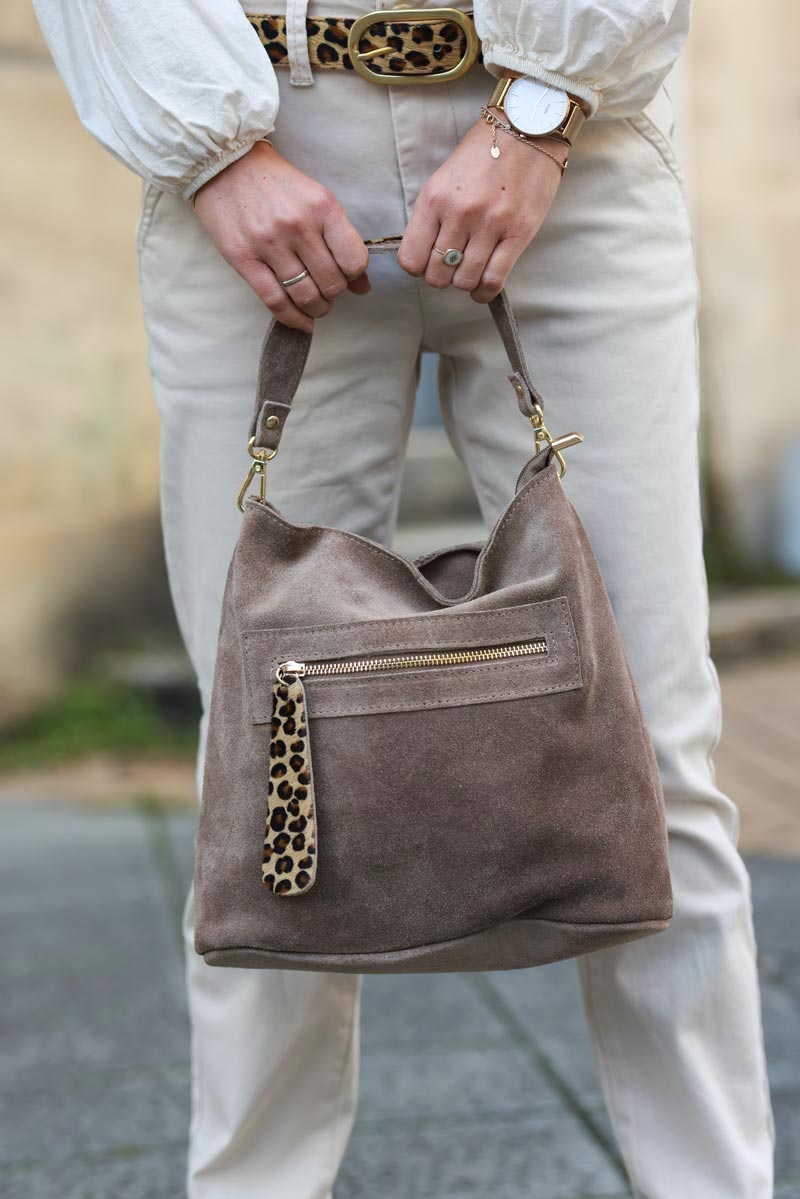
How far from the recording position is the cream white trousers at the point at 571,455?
121cm

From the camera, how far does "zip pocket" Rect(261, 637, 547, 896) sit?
1078 millimetres

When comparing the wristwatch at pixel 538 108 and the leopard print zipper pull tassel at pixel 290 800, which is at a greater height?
the wristwatch at pixel 538 108

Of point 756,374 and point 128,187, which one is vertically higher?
point 128,187

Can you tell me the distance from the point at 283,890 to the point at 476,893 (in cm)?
16

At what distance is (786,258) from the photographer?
15.6ft

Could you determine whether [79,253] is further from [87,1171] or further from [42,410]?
[87,1171]

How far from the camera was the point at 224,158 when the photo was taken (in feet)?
3.75

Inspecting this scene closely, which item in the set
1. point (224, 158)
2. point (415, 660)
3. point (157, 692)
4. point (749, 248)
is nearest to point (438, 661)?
point (415, 660)

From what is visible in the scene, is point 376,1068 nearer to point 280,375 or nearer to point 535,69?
point 280,375

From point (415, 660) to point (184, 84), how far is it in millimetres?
516

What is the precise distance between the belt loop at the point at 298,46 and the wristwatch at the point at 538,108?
0.17m

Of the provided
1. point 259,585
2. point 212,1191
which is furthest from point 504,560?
point 212,1191

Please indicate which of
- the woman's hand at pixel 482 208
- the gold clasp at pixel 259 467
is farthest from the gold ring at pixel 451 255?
the gold clasp at pixel 259 467

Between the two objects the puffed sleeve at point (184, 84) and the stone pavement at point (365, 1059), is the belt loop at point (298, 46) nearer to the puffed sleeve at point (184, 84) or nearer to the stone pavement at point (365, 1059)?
the puffed sleeve at point (184, 84)
